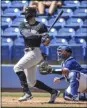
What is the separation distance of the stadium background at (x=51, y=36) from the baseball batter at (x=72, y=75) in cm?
265

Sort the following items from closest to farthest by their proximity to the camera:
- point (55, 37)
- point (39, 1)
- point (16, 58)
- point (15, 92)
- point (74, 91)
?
point (74, 91) → point (15, 92) → point (16, 58) → point (55, 37) → point (39, 1)

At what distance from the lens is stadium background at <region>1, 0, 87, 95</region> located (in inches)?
361

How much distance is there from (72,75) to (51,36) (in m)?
5.25

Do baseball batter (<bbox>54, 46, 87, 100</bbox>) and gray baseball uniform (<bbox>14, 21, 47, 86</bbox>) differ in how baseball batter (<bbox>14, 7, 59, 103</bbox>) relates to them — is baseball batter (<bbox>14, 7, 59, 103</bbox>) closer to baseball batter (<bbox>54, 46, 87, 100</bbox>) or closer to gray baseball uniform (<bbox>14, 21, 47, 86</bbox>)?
gray baseball uniform (<bbox>14, 21, 47, 86</bbox>)

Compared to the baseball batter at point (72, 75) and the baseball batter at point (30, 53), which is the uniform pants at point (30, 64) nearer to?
the baseball batter at point (30, 53)

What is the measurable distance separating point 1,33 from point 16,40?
2.20 feet

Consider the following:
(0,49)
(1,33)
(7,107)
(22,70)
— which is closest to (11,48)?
(0,49)

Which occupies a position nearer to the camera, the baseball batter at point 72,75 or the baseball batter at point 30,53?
the baseball batter at point 72,75

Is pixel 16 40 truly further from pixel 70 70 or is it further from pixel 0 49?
pixel 70 70

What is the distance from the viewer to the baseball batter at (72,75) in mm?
5941

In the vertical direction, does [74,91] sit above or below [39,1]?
below

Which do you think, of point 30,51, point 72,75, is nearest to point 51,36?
point 30,51

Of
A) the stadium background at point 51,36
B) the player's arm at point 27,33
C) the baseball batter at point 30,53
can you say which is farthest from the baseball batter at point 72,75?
the stadium background at point 51,36

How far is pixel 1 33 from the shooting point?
1148 centimetres
